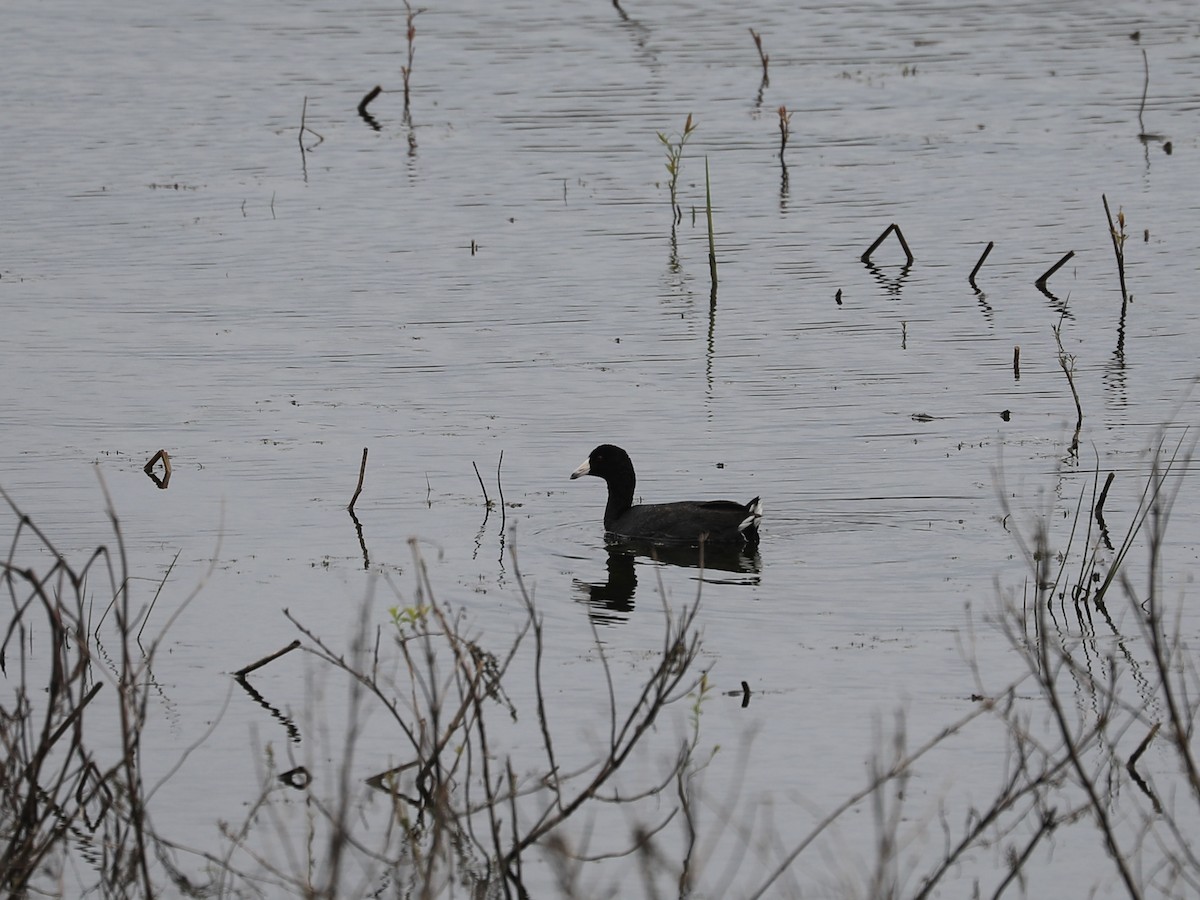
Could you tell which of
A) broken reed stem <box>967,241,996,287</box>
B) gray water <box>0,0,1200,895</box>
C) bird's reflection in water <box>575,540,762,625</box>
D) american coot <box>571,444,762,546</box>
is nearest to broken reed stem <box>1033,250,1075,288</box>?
gray water <box>0,0,1200,895</box>

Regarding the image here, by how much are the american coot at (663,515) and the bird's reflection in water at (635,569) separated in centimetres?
7

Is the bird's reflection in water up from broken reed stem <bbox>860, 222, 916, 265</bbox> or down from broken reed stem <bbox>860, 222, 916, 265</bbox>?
down

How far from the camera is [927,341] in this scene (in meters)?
16.8

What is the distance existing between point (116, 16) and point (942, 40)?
14630 millimetres

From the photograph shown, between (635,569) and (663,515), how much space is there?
1.51ft

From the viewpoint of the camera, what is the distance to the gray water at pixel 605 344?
957cm

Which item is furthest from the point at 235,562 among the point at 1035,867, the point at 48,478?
the point at 1035,867

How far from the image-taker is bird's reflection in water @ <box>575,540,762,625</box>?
10.8m

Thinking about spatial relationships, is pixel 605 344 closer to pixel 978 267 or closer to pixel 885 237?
pixel 978 267

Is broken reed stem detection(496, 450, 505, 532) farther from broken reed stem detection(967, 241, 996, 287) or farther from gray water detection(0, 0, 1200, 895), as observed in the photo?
broken reed stem detection(967, 241, 996, 287)

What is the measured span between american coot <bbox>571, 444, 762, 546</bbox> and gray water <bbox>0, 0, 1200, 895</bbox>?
252 millimetres

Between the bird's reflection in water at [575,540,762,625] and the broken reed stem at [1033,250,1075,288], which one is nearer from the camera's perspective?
the bird's reflection in water at [575,540,762,625]

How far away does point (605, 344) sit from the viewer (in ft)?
55.2

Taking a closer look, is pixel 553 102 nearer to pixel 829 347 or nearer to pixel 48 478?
pixel 829 347
